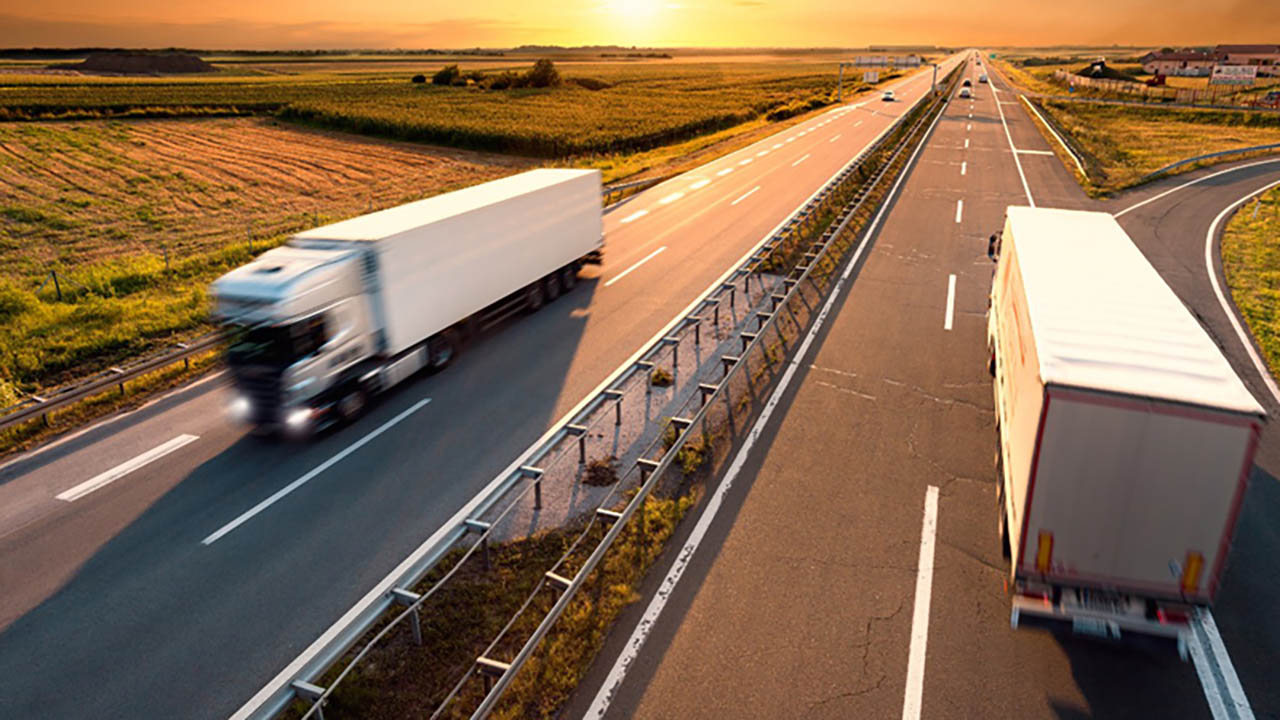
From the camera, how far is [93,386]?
41.1ft

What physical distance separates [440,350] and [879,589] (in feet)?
31.1

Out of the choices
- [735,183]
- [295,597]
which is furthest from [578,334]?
[735,183]

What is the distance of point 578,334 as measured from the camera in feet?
52.8

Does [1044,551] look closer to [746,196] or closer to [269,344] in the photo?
[269,344]

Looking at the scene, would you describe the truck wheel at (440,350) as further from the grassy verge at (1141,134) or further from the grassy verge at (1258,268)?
the grassy verge at (1141,134)

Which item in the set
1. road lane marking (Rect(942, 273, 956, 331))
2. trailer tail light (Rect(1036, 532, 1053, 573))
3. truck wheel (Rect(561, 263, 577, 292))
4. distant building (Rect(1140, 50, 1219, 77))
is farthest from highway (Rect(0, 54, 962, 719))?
distant building (Rect(1140, 50, 1219, 77))

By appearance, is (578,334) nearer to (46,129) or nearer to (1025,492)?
(1025,492)

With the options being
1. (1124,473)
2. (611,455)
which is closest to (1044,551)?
(1124,473)

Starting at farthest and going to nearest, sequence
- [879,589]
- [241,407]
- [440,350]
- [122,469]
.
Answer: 1. [440,350]
2. [241,407]
3. [122,469]
4. [879,589]

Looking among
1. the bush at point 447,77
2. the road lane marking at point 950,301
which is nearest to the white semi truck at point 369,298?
the road lane marking at point 950,301

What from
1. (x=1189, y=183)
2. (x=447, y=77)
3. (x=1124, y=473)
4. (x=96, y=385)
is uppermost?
(x=447, y=77)

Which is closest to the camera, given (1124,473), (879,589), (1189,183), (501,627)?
(1124,473)

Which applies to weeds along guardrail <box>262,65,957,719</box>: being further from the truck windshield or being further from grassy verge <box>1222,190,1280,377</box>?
grassy verge <box>1222,190,1280,377</box>

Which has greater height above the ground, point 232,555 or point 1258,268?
point 1258,268
